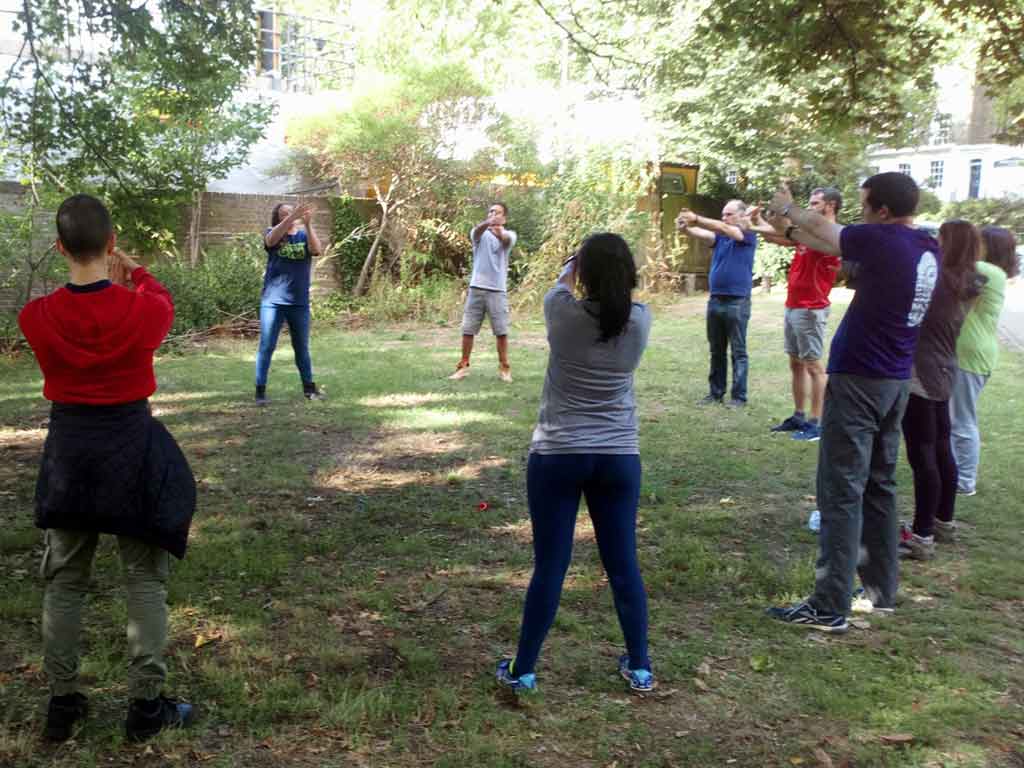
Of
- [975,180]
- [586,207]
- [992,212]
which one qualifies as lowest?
[586,207]

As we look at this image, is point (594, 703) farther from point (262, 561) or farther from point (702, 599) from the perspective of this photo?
point (262, 561)

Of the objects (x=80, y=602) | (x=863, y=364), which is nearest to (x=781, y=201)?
(x=863, y=364)

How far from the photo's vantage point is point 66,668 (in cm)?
323

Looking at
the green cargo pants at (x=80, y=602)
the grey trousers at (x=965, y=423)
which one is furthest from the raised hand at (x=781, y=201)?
the green cargo pants at (x=80, y=602)

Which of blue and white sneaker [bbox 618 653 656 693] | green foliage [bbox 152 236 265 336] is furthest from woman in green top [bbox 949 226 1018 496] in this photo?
green foliage [bbox 152 236 265 336]

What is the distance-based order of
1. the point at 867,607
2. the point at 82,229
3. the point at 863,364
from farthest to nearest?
1. the point at 867,607
2. the point at 863,364
3. the point at 82,229

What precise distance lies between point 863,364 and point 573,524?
1646 mm

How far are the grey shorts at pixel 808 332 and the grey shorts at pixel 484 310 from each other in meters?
3.23

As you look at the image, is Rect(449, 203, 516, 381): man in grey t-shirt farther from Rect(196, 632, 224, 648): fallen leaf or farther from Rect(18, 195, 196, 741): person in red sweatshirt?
Rect(18, 195, 196, 741): person in red sweatshirt

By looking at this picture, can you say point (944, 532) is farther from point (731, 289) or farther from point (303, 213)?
point (303, 213)

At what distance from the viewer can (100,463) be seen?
10.2 feet

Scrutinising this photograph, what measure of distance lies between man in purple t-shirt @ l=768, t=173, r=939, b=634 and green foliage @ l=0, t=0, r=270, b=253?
14.8 ft

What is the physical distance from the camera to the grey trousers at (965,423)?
6.04m

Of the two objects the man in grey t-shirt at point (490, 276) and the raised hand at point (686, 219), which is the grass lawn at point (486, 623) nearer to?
the raised hand at point (686, 219)
